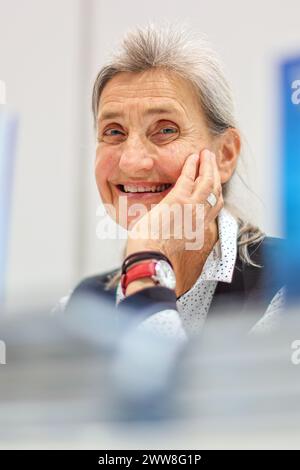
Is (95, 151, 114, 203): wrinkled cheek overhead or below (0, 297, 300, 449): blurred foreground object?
overhead

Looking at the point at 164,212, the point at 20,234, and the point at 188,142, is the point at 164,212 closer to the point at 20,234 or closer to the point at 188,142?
the point at 188,142

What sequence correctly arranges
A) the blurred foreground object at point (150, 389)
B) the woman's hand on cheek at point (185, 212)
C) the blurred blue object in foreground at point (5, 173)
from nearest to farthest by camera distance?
the blurred foreground object at point (150, 389) → the woman's hand on cheek at point (185, 212) → the blurred blue object in foreground at point (5, 173)

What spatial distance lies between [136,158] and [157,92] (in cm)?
9

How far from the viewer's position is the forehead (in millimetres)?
→ 972

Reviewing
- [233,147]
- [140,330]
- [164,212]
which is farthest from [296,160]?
[140,330]

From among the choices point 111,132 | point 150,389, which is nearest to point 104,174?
point 111,132

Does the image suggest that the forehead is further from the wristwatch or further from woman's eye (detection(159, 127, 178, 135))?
the wristwatch

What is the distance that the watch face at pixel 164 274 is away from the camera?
827 millimetres

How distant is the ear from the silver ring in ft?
0.17

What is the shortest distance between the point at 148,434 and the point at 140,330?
0.12m

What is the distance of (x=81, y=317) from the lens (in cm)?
106

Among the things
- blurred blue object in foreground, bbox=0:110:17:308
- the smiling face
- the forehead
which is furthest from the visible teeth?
blurred blue object in foreground, bbox=0:110:17:308

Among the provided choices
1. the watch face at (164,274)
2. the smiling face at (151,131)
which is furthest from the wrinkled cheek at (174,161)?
the watch face at (164,274)

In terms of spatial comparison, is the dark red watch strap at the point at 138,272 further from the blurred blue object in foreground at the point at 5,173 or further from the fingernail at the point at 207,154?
the blurred blue object in foreground at the point at 5,173
